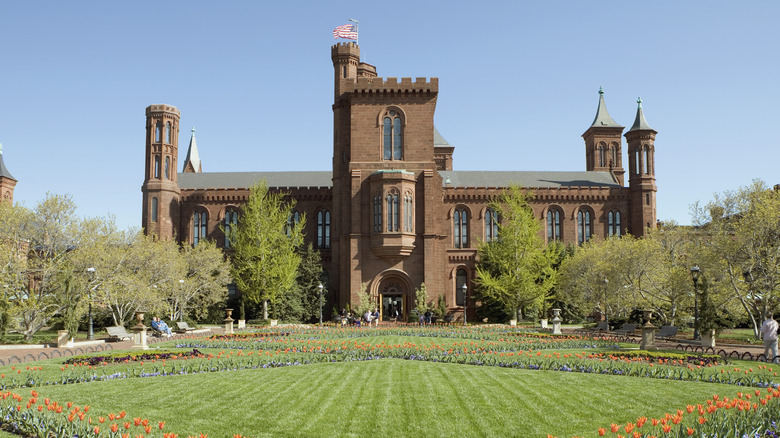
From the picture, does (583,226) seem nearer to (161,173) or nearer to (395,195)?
(395,195)

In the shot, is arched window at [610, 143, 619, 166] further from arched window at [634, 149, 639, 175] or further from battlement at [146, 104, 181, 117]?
battlement at [146, 104, 181, 117]

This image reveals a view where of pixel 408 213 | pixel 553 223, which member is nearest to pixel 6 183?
pixel 408 213

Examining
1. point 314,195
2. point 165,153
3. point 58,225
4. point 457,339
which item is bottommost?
point 457,339

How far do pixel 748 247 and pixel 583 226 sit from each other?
33080mm

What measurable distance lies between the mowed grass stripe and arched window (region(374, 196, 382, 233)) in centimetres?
3116

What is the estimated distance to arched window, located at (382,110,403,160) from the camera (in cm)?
4856

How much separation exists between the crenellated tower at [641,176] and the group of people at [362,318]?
2721cm

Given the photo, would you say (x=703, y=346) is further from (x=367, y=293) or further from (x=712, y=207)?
(x=367, y=293)

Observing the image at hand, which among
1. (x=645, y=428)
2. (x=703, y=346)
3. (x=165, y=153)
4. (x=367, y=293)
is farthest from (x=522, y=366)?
(x=165, y=153)

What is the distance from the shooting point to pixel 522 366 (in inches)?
648

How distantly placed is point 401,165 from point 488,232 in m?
13.4

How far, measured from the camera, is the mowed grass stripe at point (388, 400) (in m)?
9.64

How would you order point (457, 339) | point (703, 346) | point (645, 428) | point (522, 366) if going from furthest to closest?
point (457, 339) < point (703, 346) < point (522, 366) < point (645, 428)

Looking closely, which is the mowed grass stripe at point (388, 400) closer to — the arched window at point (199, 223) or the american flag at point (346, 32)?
the american flag at point (346, 32)
